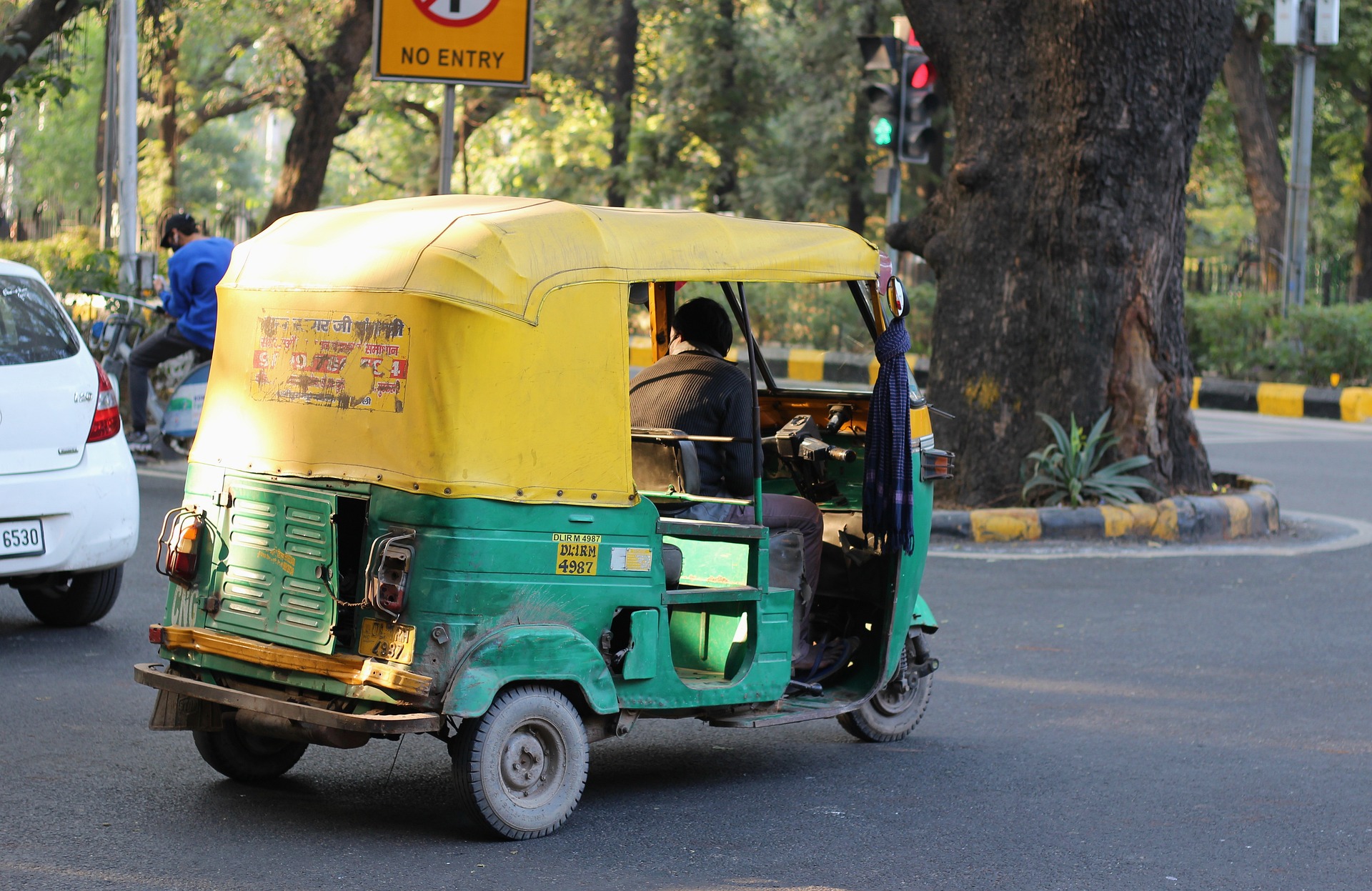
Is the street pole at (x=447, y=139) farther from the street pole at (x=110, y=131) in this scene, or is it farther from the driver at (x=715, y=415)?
the street pole at (x=110, y=131)

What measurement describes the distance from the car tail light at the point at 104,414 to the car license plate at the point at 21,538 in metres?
0.45

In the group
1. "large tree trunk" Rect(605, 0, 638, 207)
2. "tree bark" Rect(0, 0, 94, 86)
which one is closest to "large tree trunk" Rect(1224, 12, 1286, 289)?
"large tree trunk" Rect(605, 0, 638, 207)

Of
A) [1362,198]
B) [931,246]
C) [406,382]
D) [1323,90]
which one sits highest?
[1323,90]

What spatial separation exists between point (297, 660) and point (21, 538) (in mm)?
2592

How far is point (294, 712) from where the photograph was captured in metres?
4.53

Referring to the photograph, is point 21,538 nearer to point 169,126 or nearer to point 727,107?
point 727,107

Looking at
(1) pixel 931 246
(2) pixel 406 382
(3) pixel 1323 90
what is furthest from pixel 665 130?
(2) pixel 406 382

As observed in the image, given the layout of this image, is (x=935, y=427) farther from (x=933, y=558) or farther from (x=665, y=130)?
(x=665, y=130)

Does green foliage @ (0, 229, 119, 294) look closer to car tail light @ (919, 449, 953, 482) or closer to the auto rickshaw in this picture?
the auto rickshaw

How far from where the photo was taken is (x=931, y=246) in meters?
11.2

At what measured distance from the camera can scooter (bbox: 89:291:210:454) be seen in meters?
12.0

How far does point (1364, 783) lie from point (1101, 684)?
59.1 inches

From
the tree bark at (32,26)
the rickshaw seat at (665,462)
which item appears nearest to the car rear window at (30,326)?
the rickshaw seat at (665,462)

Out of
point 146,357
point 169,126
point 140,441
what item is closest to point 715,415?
point 146,357
